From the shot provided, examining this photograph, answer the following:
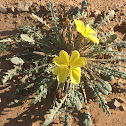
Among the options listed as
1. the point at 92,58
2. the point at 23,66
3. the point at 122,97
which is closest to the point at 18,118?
the point at 23,66

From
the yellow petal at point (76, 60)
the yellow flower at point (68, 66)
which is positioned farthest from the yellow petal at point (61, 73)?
the yellow petal at point (76, 60)

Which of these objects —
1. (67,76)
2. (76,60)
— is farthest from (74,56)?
(67,76)

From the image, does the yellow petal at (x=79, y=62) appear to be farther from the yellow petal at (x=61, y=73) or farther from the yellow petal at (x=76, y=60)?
the yellow petal at (x=61, y=73)

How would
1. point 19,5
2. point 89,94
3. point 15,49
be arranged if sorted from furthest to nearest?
point 19,5 < point 15,49 < point 89,94

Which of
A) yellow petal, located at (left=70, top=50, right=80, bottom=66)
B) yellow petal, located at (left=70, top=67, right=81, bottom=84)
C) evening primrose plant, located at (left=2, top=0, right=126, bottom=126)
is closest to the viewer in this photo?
yellow petal, located at (left=70, top=67, right=81, bottom=84)

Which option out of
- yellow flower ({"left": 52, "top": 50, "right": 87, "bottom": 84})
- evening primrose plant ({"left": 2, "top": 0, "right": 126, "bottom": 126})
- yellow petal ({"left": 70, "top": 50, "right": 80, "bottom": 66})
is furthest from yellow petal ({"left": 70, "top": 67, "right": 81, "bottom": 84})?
evening primrose plant ({"left": 2, "top": 0, "right": 126, "bottom": 126})

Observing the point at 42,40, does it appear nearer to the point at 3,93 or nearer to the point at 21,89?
the point at 21,89

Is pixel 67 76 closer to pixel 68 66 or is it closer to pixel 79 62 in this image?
pixel 68 66

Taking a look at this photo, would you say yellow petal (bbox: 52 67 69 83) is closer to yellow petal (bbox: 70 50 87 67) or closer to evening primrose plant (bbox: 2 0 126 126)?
yellow petal (bbox: 70 50 87 67)
